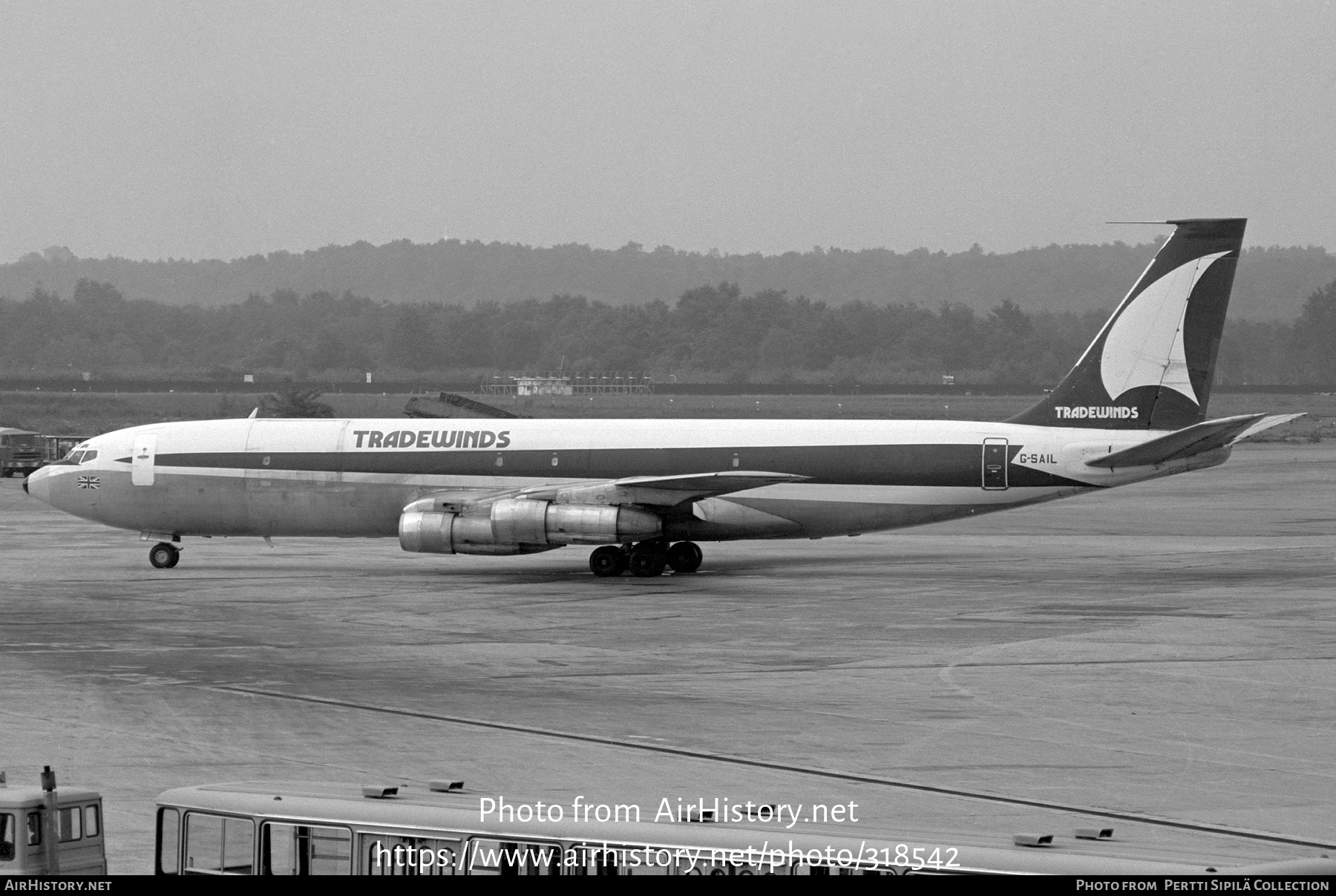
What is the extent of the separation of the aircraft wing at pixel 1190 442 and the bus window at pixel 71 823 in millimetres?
29373

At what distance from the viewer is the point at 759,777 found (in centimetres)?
1769

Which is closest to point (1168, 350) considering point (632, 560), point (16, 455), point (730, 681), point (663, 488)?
point (663, 488)

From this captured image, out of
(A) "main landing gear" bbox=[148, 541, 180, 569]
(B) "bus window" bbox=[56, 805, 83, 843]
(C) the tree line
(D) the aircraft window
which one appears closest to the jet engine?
(A) "main landing gear" bbox=[148, 541, 180, 569]

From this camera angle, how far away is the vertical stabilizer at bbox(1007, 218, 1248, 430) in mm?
38906

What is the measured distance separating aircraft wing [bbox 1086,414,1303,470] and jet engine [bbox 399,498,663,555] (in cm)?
1087

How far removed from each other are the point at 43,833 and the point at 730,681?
1452 cm

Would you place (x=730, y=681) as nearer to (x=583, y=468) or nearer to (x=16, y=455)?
(x=583, y=468)

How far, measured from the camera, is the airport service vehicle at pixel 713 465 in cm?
3819

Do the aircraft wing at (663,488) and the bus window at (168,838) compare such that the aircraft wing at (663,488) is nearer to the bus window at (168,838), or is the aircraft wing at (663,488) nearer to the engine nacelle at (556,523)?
the engine nacelle at (556,523)

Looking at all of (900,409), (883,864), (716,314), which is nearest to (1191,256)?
(883,864)

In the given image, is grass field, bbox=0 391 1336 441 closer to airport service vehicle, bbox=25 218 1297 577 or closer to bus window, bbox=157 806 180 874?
airport service vehicle, bbox=25 218 1297 577

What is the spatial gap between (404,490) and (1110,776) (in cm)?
2503

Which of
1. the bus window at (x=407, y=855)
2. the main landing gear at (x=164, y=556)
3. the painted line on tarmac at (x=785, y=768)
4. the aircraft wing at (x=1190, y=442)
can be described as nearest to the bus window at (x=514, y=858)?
the bus window at (x=407, y=855)

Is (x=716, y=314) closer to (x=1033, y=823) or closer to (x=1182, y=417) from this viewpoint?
(x=1182, y=417)
